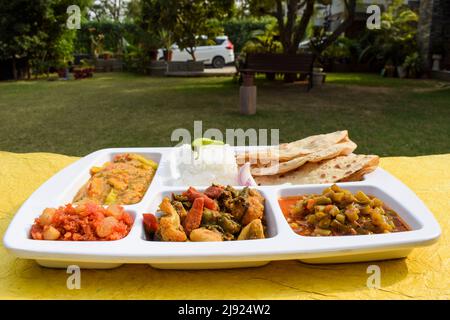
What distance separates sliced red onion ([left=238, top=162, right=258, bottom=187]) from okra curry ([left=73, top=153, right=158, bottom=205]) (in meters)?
0.53

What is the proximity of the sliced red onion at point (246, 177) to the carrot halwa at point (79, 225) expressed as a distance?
0.76 m

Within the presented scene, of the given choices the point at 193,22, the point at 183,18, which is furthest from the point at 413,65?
the point at 183,18

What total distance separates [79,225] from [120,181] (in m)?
0.71

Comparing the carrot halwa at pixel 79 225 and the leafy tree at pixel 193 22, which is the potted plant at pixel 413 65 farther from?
the carrot halwa at pixel 79 225

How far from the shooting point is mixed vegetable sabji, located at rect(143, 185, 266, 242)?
5.33 ft

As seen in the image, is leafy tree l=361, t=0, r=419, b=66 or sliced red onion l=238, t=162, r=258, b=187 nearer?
sliced red onion l=238, t=162, r=258, b=187

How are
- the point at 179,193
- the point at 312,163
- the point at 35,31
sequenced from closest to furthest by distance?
the point at 179,193, the point at 312,163, the point at 35,31

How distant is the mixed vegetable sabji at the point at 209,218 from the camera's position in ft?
5.33

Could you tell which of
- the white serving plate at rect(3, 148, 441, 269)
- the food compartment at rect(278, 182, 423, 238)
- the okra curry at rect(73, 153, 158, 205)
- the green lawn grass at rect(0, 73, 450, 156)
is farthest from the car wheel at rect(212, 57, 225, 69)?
the white serving plate at rect(3, 148, 441, 269)

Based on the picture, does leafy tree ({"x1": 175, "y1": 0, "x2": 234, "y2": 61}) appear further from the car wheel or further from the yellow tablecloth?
the yellow tablecloth

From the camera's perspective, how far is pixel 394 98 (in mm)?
10688

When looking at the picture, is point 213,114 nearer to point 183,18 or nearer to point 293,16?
point 293,16

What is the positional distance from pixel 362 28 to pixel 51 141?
18.6 meters

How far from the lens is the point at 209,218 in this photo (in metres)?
1.73
